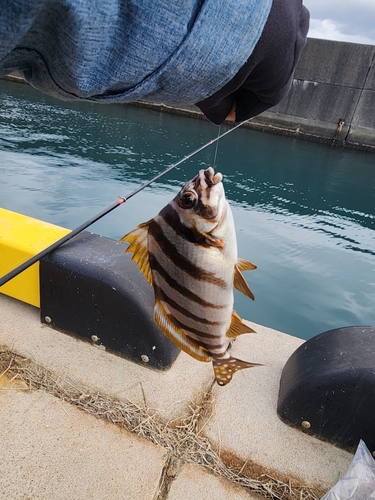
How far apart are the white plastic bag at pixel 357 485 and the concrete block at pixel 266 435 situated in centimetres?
34

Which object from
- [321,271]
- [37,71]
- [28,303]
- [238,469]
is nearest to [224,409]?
[238,469]

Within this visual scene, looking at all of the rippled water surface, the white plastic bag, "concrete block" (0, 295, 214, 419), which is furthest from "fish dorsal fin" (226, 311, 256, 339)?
the rippled water surface

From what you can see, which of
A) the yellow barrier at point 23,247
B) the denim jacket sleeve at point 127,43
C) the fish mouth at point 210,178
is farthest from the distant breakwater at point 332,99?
the denim jacket sleeve at point 127,43

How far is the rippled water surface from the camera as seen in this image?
587cm

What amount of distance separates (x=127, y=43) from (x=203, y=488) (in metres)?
2.10

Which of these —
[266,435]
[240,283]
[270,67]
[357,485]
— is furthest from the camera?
[266,435]

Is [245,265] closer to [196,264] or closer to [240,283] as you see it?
[240,283]

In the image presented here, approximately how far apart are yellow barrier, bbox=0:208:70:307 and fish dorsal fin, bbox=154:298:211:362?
1830 mm

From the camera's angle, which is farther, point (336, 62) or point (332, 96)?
point (332, 96)

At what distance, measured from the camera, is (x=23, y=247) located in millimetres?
2846

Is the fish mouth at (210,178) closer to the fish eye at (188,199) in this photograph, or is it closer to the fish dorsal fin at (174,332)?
the fish eye at (188,199)

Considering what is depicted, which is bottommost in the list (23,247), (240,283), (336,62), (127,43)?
(23,247)

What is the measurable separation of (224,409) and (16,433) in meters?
1.27

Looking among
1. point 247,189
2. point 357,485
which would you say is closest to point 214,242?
point 357,485
